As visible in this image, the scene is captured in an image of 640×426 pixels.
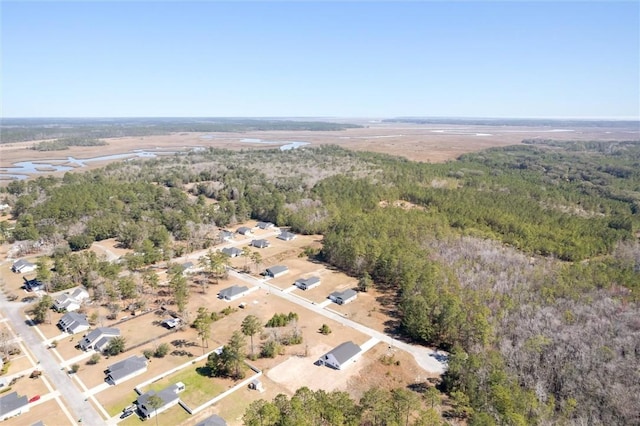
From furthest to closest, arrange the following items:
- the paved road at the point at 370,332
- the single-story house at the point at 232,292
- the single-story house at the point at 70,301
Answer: the single-story house at the point at 232,292, the single-story house at the point at 70,301, the paved road at the point at 370,332

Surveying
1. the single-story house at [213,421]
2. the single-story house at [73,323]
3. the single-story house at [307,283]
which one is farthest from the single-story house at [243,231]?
the single-story house at [213,421]

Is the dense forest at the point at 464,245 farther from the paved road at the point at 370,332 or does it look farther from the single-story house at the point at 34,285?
the single-story house at the point at 34,285

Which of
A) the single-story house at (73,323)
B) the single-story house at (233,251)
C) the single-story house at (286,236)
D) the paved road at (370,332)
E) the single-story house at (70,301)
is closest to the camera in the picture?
the paved road at (370,332)

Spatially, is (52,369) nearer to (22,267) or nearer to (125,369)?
(125,369)

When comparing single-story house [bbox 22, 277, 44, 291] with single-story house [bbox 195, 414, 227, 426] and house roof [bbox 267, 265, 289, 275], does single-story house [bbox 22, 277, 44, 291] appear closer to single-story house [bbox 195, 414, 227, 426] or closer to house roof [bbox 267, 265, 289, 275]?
house roof [bbox 267, 265, 289, 275]

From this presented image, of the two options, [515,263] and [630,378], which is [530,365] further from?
[515,263]

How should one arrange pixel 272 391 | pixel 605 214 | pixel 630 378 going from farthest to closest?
pixel 605 214 < pixel 272 391 < pixel 630 378

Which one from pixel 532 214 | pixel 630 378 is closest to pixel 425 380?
pixel 630 378
